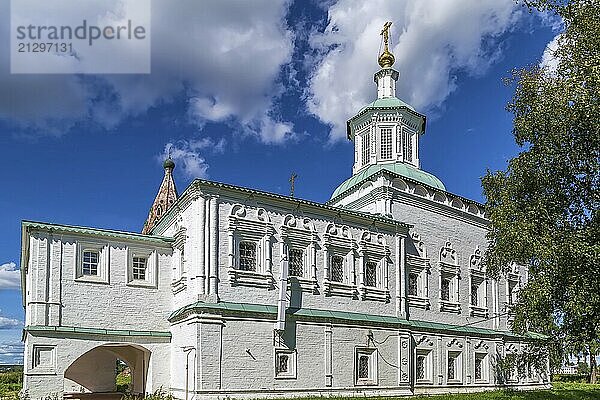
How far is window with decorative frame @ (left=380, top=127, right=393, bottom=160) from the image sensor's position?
30.8m

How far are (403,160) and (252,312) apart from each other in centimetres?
1318

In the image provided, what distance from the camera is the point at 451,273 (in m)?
28.6

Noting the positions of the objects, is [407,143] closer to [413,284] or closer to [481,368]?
[413,284]

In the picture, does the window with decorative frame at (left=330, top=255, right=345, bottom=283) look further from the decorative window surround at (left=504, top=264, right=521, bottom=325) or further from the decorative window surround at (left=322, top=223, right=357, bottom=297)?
the decorative window surround at (left=504, top=264, right=521, bottom=325)

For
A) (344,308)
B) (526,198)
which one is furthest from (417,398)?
(526,198)

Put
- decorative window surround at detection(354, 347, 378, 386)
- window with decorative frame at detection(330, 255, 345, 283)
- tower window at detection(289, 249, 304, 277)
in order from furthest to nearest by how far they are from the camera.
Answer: window with decorative frame at detection(330, 255, 345, 283), decorative window surround at detection(354, 347, 378, 386), tower window at detection(289, 249, 304, 277)

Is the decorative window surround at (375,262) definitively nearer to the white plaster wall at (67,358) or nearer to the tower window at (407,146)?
the tower window at (407,146)

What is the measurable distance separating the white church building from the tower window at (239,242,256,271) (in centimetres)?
4

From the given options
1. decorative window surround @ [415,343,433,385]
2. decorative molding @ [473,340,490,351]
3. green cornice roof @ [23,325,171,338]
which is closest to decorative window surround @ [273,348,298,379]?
green cornice roof @ [23,325,171,338]

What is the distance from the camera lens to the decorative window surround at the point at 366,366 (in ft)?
77.7

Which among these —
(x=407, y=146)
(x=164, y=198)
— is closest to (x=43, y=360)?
(x=407, y=146)

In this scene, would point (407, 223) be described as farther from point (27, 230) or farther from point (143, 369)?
point (27, 230)

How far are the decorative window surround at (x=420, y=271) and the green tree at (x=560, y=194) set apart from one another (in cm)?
771

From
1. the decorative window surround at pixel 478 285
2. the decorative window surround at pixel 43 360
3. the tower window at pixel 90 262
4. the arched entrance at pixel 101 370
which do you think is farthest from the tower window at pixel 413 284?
the decorative window surround at pixel 43 360
